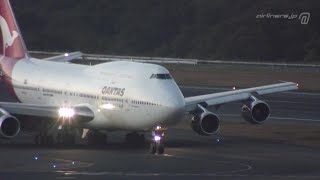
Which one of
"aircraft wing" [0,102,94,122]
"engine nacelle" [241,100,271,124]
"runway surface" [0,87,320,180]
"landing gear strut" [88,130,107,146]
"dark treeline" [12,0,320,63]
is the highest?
"dark treeline" [12,0,320,63]

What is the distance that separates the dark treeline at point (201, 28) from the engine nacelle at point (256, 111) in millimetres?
44930

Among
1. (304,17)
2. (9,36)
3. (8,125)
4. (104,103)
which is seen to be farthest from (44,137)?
(304,17)

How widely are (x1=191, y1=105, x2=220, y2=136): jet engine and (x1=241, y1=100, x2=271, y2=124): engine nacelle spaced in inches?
144

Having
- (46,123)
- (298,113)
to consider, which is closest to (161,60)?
(298,113)

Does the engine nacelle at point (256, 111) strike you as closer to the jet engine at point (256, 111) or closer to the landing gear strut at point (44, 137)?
the jet engine at point (256, 111)

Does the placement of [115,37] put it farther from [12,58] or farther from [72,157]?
[72,157]

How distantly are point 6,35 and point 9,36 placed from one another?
192mm

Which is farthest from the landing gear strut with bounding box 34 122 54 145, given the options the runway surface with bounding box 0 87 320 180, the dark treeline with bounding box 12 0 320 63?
the dark treeline with bounding box 12 0 320 63

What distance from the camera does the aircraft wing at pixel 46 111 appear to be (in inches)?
1682

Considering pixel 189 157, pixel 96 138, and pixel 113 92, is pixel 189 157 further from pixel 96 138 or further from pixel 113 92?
pixel 96 138

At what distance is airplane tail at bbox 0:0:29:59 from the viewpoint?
171 ft

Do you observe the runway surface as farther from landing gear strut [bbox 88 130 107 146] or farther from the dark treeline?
the dark treeline

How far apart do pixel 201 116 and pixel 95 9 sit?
52.0m

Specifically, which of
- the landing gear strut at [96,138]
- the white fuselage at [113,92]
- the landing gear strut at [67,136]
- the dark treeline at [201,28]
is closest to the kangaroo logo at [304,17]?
the dark treeline at [201,28]
